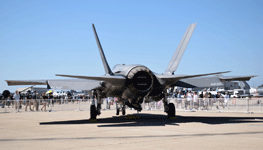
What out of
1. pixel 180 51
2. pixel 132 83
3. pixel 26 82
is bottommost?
pixel 132 83

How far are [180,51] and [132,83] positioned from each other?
431 cm

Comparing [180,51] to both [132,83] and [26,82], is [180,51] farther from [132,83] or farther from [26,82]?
[26,82]

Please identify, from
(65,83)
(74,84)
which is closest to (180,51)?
(74,84)

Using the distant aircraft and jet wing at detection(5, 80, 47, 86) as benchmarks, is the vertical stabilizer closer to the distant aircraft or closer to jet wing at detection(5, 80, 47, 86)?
the distant aircraft

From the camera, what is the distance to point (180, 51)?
16578 mm

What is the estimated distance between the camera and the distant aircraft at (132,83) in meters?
13.9

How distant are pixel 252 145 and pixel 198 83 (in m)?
8.42

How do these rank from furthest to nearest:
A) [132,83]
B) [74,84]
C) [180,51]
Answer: [180,51] → [74,84] → [132,83]

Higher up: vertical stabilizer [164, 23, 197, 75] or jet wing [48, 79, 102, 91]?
vertical stabilizer [164, 23, 197, 75]

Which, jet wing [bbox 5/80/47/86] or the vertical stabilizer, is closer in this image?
jet wing [bbox 5/80/47/86]

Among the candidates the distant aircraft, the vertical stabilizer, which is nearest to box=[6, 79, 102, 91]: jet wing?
the distant aircraft

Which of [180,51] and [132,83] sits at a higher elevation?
[180,51]

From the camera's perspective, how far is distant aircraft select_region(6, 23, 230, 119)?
13938mm

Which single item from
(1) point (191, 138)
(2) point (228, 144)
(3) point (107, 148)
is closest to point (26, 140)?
(3) point (107, 148)
